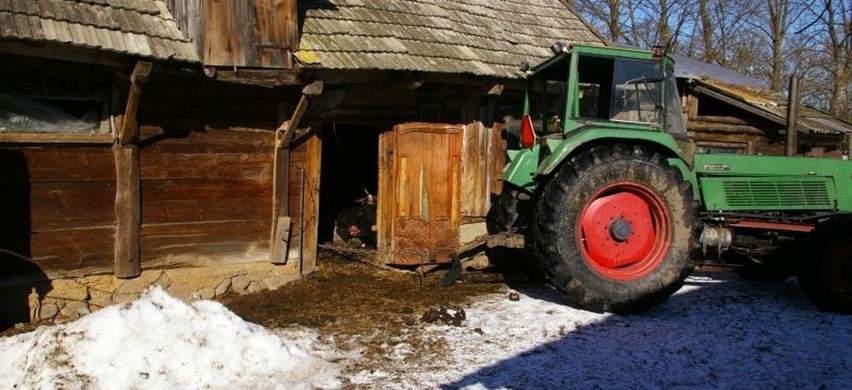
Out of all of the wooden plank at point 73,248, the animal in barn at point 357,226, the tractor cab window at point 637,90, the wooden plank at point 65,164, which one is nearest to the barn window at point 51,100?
the wooden plank at point 65,164

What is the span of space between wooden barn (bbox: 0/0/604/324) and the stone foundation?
0.04 ft

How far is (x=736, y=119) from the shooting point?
39.0 feet

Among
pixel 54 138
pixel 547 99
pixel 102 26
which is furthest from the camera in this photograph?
pixel 547 99

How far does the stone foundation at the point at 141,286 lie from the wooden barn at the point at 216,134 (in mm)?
12

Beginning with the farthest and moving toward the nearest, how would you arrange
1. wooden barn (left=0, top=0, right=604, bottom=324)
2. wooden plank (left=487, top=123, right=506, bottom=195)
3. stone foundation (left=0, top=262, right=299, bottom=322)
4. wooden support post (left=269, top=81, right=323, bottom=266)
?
wooden plank (left=487, top=123, right=506, bottom=195) → wooden support post (left=269, top=81, right=323, bottom=266) → stone foundation (left=0, top=262, right=299, bottom=322) → wooden barn (left=0, top=0, right=604, bottom=324)

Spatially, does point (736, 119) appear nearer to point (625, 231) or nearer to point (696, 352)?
point (625, 231)

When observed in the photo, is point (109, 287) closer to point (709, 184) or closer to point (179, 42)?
point (179, 42)

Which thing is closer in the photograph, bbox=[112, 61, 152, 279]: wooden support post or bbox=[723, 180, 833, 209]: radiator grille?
bbox=[112, 61, 152, 279]: wooden support post

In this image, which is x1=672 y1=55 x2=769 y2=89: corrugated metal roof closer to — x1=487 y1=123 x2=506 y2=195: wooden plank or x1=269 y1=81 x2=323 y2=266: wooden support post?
x1=487 y1=123 x2=506 y2=195: wooden plank

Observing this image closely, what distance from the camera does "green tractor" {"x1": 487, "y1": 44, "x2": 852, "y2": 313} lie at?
615 centimetres

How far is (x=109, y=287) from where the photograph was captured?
616 centimetres

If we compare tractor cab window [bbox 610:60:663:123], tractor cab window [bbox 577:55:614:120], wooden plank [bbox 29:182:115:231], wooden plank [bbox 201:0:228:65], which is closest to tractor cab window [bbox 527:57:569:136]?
tractor cab window [bbox 577:55:614:120]

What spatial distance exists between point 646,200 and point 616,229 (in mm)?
423

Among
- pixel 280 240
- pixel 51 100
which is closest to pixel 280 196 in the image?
pixel 280 240
